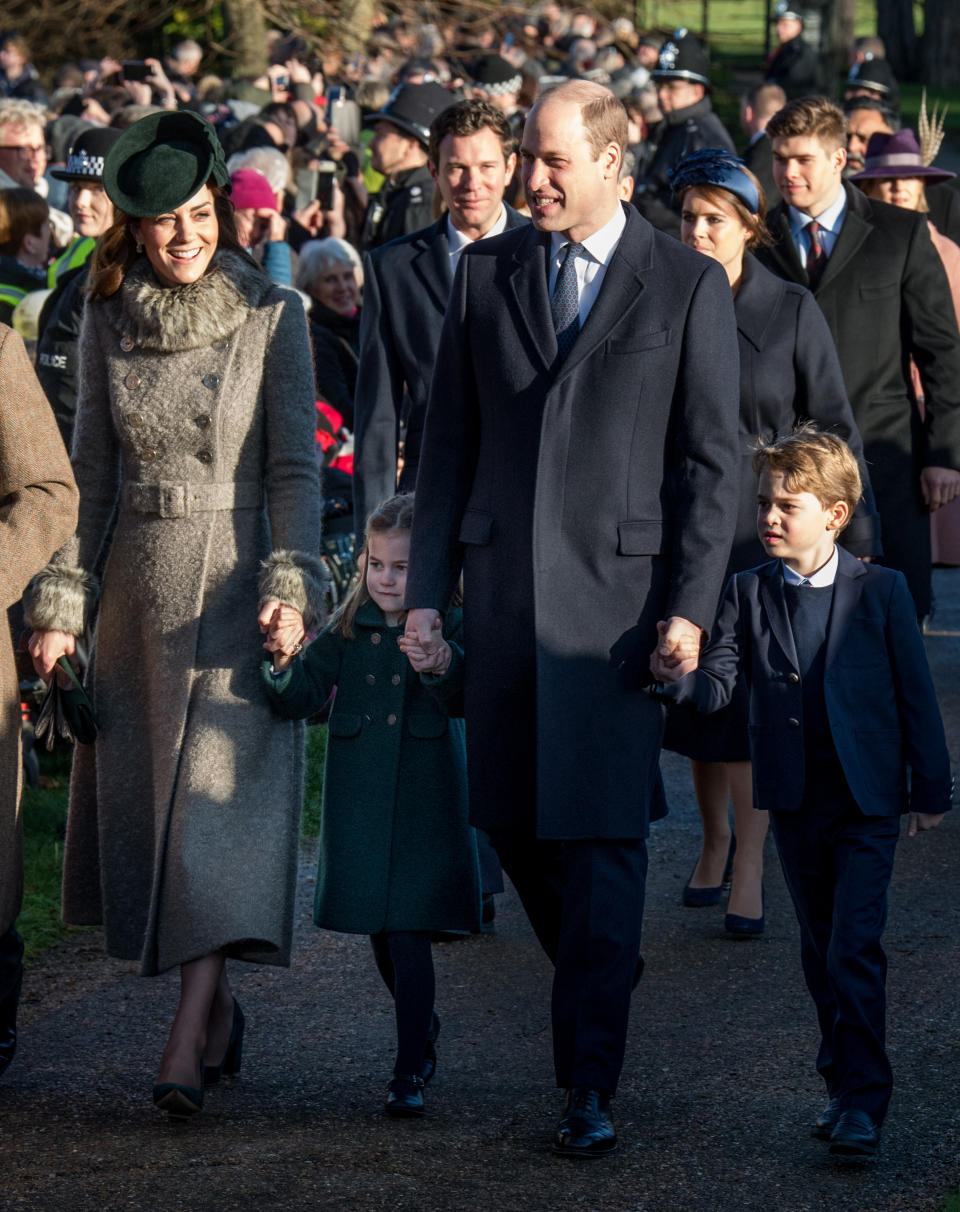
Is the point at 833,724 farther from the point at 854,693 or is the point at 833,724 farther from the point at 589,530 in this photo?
the point at 589,530

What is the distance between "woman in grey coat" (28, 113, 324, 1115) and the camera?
458 centimetres

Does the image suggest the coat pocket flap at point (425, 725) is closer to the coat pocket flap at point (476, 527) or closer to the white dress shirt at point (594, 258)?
the coat pocket flap at point (476, 527)

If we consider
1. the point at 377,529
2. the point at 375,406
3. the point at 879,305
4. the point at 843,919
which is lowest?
the point at 843,919

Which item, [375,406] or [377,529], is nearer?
[377,529]

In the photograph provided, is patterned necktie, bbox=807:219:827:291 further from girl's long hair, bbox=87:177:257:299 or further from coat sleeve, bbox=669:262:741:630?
girl's long hair, bbox=87:177:257:299

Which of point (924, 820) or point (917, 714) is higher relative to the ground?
point (917, 714)

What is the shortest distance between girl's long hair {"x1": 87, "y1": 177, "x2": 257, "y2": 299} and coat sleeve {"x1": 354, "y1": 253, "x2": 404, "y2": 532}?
3.87 feet

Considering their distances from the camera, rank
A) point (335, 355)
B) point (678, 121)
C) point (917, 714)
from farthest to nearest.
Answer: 1. point (678, 121)
2. point (335, 355)
3. point (917, 714)

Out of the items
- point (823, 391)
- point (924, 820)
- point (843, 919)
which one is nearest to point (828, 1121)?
point (843, 919)

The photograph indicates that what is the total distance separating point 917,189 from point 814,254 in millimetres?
1984

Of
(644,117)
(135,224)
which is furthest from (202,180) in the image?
(644,117)

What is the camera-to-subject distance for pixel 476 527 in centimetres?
443

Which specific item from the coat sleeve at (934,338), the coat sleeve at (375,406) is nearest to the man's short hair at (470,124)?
the coat sleeve at (375,406)

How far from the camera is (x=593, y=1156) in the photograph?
418 cm
